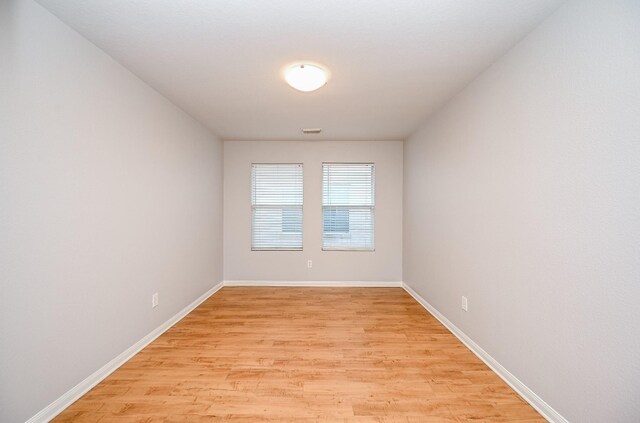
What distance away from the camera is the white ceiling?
1.65 meters

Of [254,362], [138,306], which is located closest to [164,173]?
[138,306]

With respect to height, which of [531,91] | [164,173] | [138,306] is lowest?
[138,306]

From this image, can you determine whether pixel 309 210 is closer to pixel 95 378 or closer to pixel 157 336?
pixel 157 336

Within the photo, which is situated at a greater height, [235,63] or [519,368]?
[235,63]

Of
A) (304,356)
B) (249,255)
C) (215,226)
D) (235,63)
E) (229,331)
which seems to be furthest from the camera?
(249,255)

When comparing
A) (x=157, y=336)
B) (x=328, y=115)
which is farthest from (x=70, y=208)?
(x=328, y=115)

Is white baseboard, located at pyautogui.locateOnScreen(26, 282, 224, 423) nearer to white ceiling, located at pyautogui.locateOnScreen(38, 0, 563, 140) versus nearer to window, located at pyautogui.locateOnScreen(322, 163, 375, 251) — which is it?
white ceiling, located at pyautogui.locateOnScreen(38, 0, 563, 140)

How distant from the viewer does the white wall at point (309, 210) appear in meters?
4.80

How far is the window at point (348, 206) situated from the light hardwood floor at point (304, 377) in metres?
1.66

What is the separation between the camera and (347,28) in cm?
182

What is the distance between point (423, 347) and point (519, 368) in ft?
2.65

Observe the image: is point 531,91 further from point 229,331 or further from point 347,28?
point 229,331

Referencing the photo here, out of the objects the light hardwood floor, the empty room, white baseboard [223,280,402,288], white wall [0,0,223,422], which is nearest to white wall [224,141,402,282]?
white baseboard [223,280,402,288]

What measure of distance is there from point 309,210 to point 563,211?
11.7 feet
